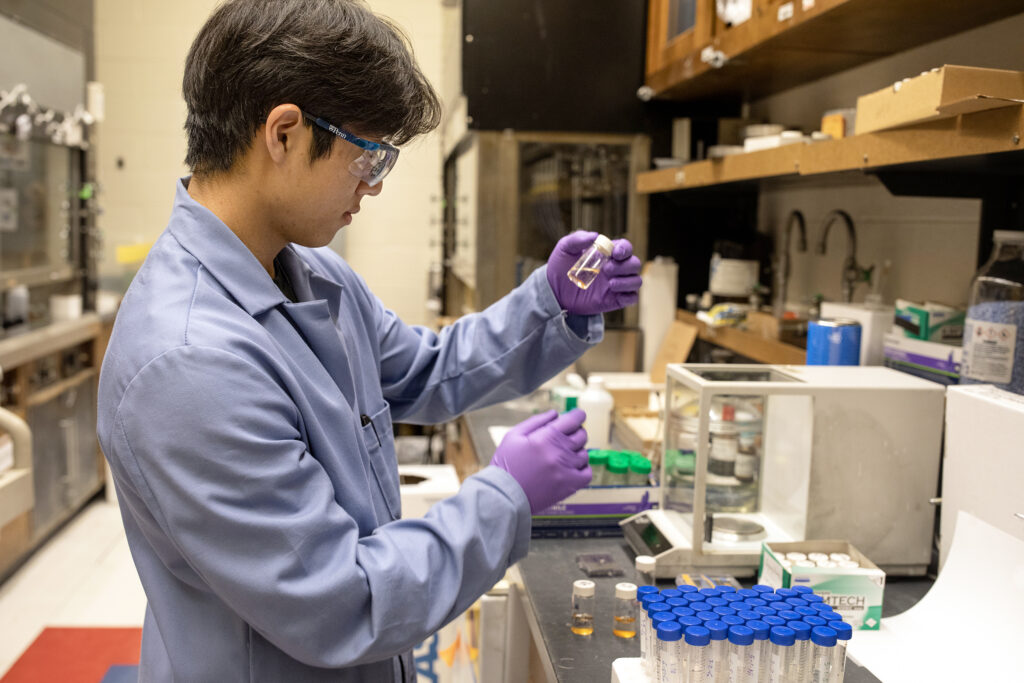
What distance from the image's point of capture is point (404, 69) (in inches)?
44.2

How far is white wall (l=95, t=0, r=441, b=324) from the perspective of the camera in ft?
17.8

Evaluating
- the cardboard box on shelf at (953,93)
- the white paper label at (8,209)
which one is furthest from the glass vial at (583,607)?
the white paper label at (8,209)

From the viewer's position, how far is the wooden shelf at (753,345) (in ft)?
7.79

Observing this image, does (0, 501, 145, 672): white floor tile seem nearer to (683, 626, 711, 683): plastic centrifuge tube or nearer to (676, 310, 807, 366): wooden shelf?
(676, 310, 807, 366): wooden shelf

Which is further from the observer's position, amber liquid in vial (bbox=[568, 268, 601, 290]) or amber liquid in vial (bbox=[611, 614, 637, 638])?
amber liquid in vial (bbox=[568, 268, 601, 290])

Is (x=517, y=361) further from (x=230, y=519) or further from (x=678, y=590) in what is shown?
(x=230, y=519)

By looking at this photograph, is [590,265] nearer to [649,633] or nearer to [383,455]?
[383,455]

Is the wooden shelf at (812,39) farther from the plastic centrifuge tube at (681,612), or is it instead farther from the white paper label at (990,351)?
the plastic centrifuge tube at (681,612)

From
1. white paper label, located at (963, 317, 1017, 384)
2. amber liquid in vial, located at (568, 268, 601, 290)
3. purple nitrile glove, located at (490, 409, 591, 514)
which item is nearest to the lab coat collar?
purple nitrile glove, located at (490, 409, 591, 514)

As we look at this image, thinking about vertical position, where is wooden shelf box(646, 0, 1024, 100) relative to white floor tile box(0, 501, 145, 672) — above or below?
above

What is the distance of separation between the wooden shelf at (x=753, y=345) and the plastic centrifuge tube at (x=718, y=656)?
4.12 ft

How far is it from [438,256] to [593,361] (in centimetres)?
242

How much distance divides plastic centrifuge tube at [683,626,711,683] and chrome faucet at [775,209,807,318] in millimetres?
1851

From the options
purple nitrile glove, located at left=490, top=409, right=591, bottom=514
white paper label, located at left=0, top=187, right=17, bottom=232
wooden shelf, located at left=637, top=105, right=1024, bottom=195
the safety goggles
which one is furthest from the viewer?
white paper label, located at left=0, top=187, right=17, bottom=232
